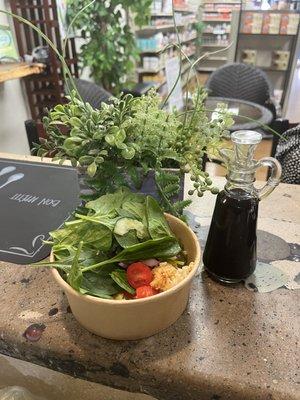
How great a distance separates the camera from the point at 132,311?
428 millimetres

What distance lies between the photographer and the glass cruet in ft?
1.62

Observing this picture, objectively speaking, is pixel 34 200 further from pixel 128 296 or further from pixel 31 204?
pixel 128 296

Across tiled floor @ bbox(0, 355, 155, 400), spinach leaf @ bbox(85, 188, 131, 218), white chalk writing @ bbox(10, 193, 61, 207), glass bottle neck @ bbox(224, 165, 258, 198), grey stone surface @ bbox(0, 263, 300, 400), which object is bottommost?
tiled floor @ bbox(0, 355, 155, 400)

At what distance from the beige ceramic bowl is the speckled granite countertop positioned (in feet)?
0.07

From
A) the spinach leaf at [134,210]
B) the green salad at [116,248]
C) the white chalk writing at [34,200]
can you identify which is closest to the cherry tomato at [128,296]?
the green salad at [116,248]

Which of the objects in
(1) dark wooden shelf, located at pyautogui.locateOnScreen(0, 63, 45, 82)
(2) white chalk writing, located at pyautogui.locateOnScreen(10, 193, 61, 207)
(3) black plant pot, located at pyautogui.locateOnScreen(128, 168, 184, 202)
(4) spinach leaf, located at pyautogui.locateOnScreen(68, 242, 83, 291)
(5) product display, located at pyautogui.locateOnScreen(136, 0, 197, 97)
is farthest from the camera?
(5) product display, located at pyautogui.locateOnScreen(136, 0, 197, 97)

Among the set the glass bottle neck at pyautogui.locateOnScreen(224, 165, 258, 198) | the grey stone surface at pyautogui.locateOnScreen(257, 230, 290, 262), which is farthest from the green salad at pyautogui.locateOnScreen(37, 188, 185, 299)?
the grey stone surface at pyautogui.locateOnScreen(257, 230, 290, 262)

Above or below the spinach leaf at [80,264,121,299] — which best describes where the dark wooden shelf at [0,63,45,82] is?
above

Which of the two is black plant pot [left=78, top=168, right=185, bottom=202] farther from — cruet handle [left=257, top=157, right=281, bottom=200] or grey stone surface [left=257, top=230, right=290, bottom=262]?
grey stone surface [left=257, top=230, right=290, bottom=262]

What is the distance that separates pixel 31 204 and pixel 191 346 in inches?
20.9

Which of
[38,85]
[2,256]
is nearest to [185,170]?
[2,256]

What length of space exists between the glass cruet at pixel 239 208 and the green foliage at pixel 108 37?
2.14m

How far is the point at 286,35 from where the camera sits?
2.99 m

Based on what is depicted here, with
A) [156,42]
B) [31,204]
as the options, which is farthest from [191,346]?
[156,42]
